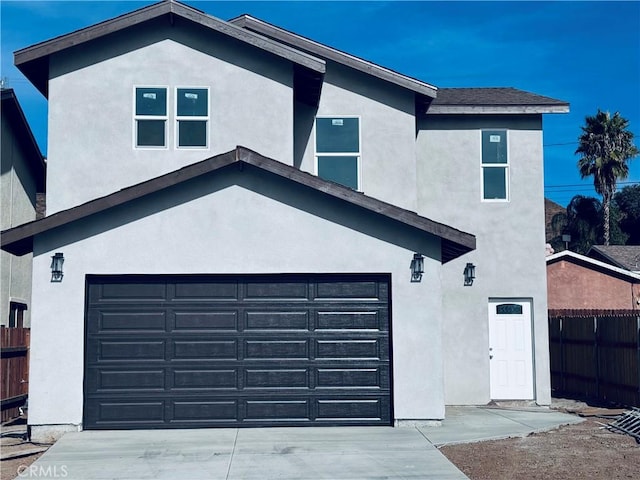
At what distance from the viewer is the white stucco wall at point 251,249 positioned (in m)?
12.9

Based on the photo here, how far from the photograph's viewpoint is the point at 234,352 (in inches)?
516

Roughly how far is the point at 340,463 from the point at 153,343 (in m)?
4.12

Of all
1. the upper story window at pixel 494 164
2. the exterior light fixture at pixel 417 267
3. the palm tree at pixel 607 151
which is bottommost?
the exterior light fixture at pixel 417 267

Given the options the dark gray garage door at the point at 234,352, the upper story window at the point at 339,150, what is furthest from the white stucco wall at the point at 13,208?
the upper story window at the point at 339,150

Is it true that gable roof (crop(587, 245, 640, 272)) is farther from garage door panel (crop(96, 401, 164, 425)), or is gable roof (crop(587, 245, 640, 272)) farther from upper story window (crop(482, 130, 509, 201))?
garage door panel (crop(96, 401, 164, 425))

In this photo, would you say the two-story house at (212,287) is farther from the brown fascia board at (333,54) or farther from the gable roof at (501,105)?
the gable roof at (501,105)

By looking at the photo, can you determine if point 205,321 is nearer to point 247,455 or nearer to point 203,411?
point 203,411

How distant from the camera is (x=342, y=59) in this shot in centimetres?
1672

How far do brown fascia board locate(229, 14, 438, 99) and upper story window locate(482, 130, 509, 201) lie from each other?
1995 millimetres

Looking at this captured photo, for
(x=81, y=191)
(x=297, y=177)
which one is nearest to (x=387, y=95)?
(x=297, y=177)

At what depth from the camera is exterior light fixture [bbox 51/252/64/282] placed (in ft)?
41.9

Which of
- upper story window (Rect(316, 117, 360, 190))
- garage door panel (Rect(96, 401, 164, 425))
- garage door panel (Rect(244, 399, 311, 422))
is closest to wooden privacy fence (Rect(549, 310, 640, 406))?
upper story window (Rect(316, 117, 360, 190))

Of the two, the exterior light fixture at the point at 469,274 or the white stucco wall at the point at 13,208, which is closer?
the exterior light fixture at the point at 469,274

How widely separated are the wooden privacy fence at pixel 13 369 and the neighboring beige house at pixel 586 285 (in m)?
19.1
